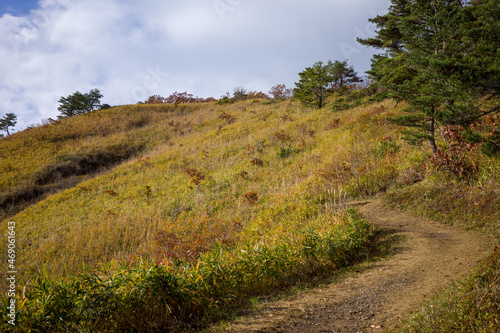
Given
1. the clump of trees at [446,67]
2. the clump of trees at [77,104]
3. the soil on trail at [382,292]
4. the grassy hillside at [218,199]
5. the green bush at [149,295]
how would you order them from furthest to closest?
the clump of trees at [77,104] < the clump of trees at [446,67] < the grassy hillside at [218,199] < the soil on trail at [382,292] < the green bush at [149,295]

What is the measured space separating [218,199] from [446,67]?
9347mm

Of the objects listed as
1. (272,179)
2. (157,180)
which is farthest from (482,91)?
(157,180)

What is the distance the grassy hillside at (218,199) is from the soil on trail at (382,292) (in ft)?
1.94

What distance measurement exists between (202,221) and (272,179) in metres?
4.27

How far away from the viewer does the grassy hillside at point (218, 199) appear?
376cm

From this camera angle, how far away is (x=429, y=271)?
152 inches

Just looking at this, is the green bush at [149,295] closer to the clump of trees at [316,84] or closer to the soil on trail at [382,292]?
the soil on trail at [382,292]

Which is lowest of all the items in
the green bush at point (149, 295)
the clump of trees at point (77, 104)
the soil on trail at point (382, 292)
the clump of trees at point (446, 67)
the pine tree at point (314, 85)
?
the soil on trail at point (382, 292)

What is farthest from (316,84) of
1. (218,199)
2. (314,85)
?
(218,199)

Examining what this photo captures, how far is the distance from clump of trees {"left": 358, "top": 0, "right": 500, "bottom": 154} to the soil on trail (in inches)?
102

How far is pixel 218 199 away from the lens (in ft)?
38.5

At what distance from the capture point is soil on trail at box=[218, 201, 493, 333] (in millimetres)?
2824

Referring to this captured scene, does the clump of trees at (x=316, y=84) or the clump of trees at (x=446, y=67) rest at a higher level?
the clump of trees at (x=316, y=84)

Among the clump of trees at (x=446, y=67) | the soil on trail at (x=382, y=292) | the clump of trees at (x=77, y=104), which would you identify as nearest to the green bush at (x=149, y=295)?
the soil on trail at (x=382, y=292)
